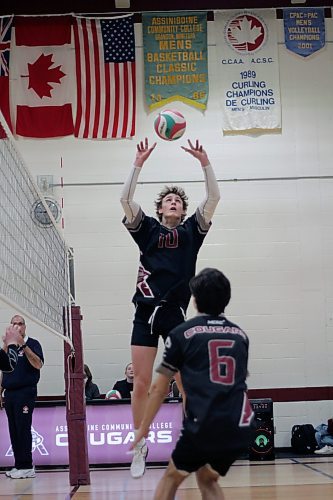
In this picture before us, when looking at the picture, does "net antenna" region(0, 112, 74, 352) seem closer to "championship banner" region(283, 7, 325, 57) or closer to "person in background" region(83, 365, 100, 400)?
"person in background" region(83, 365, 100, 400)

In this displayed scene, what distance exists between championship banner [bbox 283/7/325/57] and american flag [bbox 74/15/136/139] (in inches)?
118

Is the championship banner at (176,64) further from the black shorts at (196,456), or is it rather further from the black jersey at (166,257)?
the black shorts at (196,456)

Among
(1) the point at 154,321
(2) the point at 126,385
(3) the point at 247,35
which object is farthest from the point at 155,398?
(3) the point at 247,35

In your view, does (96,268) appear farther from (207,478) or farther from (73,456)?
(207,478)

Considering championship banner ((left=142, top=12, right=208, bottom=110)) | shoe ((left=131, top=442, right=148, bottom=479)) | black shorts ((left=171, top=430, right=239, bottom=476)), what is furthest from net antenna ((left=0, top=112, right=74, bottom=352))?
championship banner ((left=142, top=12, right=208, bottom=110))

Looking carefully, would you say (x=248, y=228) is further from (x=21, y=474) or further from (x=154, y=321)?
(x=154, y=321)

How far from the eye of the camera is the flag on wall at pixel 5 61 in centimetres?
1517

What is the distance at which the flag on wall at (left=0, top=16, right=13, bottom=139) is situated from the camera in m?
15.2

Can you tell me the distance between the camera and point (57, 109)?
1526 centimetres

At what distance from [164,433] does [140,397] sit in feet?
19.9

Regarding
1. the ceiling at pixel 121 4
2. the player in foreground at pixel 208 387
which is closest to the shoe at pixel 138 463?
the player in foreground at pixel 208 387

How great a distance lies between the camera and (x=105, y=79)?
15.3 m

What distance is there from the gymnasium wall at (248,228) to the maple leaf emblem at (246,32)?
458 mm

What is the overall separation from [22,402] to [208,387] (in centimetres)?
730
